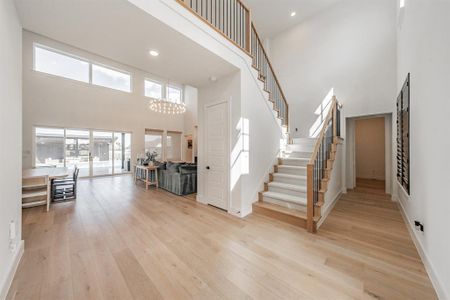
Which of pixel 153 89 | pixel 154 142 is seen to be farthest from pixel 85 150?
pixel 153 89

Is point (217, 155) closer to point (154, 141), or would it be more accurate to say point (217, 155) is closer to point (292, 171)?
point (292, 171)

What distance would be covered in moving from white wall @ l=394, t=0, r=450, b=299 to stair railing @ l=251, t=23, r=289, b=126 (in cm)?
245

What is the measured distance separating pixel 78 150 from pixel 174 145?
4.52 meters

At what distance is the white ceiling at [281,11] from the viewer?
5375mm

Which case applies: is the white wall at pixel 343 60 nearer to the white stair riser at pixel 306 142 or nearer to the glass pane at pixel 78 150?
the white stair riser at pixel 306 142

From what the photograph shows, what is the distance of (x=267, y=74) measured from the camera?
4.39m

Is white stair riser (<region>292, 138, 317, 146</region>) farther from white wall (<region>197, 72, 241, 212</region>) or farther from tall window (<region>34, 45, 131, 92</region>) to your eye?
tall window (<region>34, 45, 131, 92</region>)

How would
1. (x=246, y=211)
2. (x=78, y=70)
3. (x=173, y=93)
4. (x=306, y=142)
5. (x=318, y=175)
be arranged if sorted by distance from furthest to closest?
(x=173, y=93)
(x=78, y=70)
(x=306, y=142)
(x=246, y=211)
(x=318, y=175)

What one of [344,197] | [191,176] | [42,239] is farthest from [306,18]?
[42,239]

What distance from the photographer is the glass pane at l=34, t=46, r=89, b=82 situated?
6.23 metres

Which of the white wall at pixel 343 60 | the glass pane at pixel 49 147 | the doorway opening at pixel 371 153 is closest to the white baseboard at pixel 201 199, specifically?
the white wall at pixel 343 60

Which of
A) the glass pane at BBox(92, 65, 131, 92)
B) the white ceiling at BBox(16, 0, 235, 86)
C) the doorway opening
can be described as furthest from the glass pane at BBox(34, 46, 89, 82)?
the doorway opening

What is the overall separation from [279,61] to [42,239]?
25.6 feet

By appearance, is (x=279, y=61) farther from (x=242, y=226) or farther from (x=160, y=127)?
(x=160, y=127)
